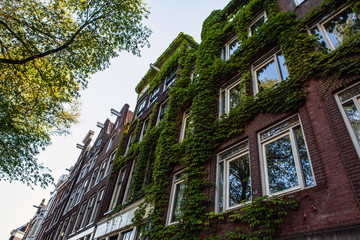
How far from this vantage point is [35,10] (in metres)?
11.5

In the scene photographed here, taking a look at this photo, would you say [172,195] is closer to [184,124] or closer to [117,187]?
[184,124]

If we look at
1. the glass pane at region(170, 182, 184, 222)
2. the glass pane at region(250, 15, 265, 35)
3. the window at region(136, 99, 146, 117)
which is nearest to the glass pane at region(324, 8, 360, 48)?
the glass pane at region(250, 15, 265, 35)

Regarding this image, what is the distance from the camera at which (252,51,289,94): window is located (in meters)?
8.35

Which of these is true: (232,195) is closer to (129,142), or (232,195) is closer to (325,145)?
(325,145)

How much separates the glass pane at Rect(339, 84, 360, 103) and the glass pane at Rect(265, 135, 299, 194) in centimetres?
173

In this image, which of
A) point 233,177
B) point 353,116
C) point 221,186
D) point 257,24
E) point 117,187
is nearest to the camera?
point 353,116

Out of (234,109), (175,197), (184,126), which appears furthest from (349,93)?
(184,126)

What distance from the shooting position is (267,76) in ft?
29.1

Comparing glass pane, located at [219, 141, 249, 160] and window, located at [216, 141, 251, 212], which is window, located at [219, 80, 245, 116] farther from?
window, located at [216, 141, 251, 212]

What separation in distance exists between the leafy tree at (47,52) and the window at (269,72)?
26.4 ft

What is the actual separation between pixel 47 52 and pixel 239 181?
10.5 meters

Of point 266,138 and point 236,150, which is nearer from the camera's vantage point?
point 266,138

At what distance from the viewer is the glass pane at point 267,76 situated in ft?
27.9

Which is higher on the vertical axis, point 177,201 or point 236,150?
point 236,150
